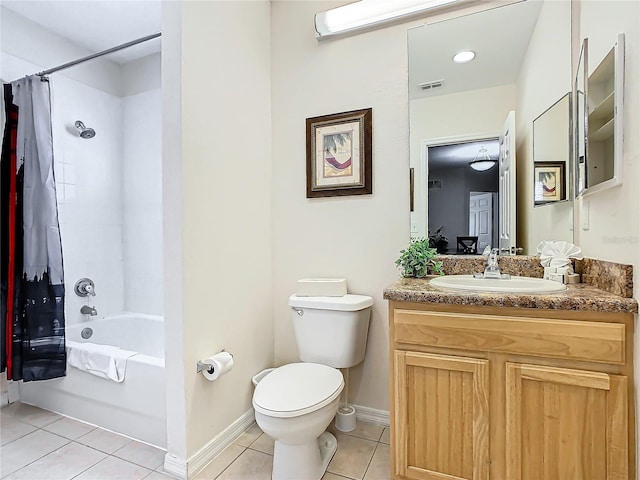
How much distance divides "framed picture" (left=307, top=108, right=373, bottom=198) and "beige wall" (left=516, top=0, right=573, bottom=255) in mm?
763

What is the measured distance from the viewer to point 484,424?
125 cm

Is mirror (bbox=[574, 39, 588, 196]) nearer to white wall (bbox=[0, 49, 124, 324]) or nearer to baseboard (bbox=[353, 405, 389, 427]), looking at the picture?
baseboard (bbox=[353, 405, 389, 427])

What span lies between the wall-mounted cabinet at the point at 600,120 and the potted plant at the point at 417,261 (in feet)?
2.26

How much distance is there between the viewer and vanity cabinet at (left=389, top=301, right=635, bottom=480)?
3.62ft

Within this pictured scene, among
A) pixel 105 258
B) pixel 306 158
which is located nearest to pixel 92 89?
pixel 105 258

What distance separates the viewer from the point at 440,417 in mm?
1317

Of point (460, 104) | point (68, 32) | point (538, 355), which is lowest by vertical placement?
point (538, 355)

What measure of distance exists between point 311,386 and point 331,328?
35 cm

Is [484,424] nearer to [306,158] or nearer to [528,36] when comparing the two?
[306,158]

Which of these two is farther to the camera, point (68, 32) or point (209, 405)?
point (68, 32)

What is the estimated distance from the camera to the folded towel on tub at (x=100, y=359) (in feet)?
5.93

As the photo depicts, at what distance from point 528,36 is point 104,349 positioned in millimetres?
2787

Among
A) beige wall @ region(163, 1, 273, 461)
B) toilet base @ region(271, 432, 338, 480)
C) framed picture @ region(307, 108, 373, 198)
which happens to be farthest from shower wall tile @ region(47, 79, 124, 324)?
toilet base @ region(271, 432, 338, 480)

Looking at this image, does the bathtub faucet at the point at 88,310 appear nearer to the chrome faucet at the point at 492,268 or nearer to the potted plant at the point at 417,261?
the potted plant at the point at 417,261
